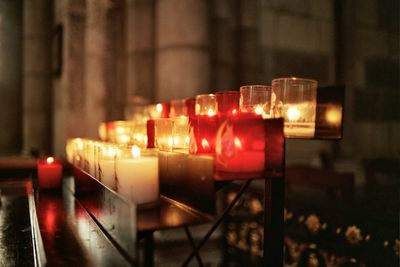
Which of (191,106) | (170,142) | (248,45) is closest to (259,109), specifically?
(170,142)

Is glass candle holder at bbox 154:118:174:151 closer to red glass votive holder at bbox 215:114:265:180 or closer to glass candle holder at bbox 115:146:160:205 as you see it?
glass candle holder at bbox 115:146:160:205

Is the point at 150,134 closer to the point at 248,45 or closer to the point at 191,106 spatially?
the point at 191,106

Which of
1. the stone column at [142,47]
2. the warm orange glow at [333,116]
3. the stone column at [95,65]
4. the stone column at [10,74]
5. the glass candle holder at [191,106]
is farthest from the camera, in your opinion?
the stone column at [10,74]

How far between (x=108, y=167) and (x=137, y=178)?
21 cm

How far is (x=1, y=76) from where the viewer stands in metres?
6.26

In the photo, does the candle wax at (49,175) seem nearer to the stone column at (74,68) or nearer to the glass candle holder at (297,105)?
the glass candle holder at (297,105)

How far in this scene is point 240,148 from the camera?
1.22 metres

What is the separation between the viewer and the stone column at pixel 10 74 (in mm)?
6254

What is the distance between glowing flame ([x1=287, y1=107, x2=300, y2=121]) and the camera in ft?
4.76

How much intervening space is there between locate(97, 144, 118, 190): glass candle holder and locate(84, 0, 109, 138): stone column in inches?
106

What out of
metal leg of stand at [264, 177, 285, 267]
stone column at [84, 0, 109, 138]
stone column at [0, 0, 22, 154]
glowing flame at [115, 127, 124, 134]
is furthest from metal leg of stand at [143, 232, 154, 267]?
stone column at [0, 0, 22, 154]

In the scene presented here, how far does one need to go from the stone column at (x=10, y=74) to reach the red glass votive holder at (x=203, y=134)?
5.92 metres

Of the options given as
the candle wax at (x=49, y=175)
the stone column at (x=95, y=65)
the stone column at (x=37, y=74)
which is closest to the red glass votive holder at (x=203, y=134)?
the candle wax at (x=49, y=175)

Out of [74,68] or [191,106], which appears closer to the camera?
[191,106]
